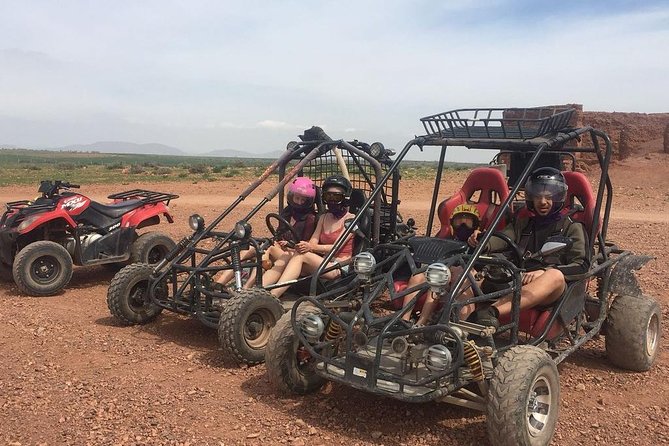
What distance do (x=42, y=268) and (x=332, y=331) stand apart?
4.97 meters

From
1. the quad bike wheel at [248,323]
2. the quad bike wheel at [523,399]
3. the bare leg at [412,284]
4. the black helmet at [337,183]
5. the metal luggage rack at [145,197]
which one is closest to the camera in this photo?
the quad bike wheel at [523,399]

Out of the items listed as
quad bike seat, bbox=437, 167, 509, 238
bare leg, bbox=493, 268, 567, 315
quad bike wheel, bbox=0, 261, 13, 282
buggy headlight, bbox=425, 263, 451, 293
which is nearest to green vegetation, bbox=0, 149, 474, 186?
quad bike wheel, bbox=0, 261, 13, 282

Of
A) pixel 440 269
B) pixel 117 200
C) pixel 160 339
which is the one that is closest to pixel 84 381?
pixel 160 339

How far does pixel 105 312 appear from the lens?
700 cm

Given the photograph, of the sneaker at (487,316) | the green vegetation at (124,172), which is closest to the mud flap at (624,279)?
the sneaker at (487,316)

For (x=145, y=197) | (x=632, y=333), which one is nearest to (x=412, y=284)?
(x=632, y=333)

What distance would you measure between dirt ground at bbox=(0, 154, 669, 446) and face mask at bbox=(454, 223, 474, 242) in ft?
4.65

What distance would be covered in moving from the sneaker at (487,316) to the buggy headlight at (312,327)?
1176 mm

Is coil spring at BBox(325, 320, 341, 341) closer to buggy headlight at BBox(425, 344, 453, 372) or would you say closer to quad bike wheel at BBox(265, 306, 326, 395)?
quad bike wheel at BBox(265, 306, 326, 395)

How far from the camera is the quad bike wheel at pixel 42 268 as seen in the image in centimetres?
→ 750

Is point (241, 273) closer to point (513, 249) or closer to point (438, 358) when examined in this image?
point (513, 249)

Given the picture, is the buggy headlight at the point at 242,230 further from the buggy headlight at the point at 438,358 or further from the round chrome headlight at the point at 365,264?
the buggy headlight at the point at 438,358

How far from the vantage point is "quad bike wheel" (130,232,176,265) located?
8.55 m

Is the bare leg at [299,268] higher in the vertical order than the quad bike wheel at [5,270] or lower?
higher
